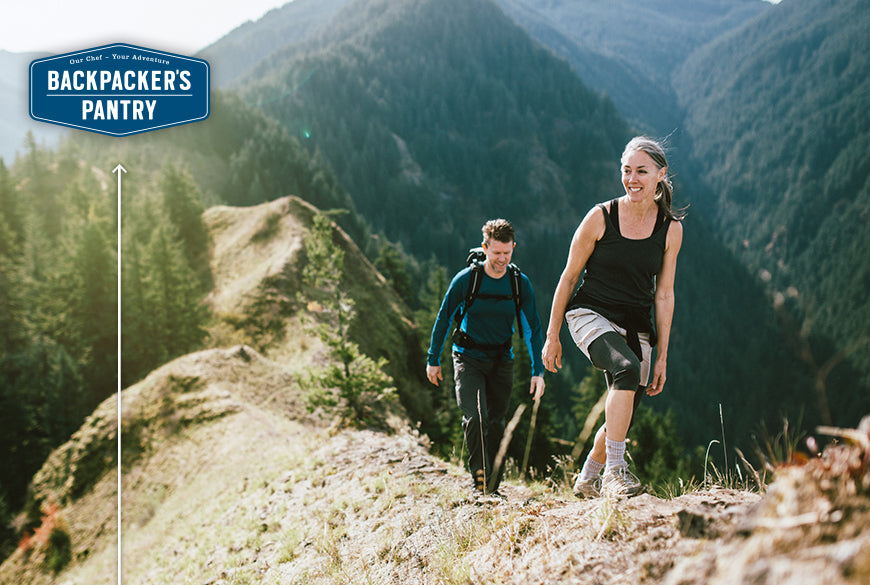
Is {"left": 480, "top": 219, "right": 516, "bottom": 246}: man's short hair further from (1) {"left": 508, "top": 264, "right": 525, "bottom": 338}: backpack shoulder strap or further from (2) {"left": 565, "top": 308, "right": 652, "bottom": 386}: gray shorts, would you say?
(2) {"left": 565, "top": 308, "right": 652, "bottom": 386}: gray shorts

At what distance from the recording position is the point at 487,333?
4605 millimetres

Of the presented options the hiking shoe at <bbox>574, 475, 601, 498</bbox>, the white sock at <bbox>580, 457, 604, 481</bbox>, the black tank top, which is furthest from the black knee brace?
the hiking shoe at <bbox>574, 475, 601, 498</bbox>

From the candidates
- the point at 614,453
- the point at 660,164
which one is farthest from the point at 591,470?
the point at 660,164

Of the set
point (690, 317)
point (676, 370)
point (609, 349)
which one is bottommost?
point (676, 370)

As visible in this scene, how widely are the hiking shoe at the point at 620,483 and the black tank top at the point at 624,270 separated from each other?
3.05 ft

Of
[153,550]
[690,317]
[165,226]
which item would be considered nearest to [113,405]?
[153,550]

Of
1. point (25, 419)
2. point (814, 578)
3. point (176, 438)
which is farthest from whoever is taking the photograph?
point (25, 419)

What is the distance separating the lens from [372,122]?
141 metres

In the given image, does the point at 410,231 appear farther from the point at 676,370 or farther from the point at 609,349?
the point at 609,349

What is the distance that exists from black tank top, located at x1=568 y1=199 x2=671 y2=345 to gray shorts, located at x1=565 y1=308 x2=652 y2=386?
0.05m

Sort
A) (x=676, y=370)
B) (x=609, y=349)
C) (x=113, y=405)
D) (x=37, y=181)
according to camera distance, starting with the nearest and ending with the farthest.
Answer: (x=609, y=349)
(x=113, y=405)
(x=37, y=181)
(x=676, y=370)

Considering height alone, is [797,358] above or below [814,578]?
above

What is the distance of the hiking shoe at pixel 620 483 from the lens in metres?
2.91

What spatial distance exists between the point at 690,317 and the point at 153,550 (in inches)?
5214
